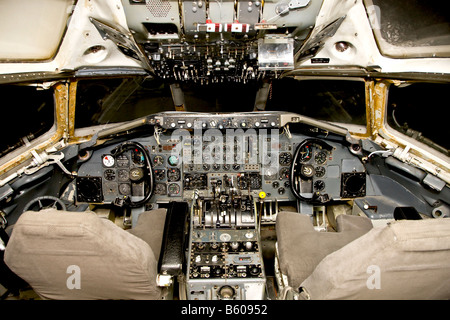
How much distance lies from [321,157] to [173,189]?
5.51 ft

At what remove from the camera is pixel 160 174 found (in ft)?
11.6

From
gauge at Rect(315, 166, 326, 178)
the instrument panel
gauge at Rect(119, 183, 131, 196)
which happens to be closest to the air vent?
the instrument panel

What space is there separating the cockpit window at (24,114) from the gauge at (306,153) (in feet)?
8.93

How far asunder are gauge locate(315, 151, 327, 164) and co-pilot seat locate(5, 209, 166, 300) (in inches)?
86.5

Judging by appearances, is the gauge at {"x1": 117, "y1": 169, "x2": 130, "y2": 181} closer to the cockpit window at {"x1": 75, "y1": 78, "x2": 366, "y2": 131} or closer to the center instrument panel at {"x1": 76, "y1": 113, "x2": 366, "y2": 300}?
the center instrument panel at {"x1": 76, "y1": 113, "x2": 366, "y2": 300}

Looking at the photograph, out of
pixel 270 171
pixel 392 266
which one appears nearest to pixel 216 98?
pixel 270 171

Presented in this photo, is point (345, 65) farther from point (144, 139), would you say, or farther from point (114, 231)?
point (114, 231)

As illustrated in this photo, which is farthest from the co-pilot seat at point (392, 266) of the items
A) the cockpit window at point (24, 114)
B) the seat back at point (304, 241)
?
the cockpit window at point (24, 114)

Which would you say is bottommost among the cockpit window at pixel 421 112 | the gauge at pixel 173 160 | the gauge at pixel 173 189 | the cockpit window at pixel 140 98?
the gauge at pixel 173 189

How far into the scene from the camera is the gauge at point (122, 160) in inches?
136

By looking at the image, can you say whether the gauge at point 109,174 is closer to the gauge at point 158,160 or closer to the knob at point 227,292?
the gauge at point 158,160

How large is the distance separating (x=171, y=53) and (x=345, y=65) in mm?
1802

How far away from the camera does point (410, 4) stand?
2.51 m

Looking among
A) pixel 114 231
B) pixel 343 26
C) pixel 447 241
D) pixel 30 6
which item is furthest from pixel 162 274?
pixel 343 26
